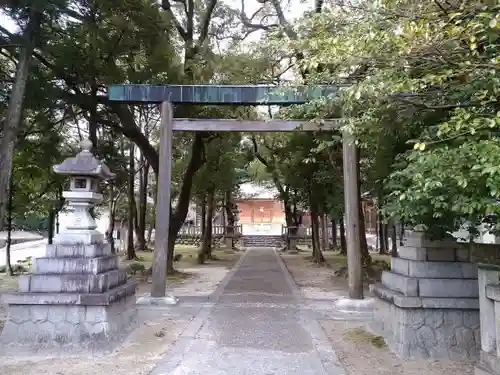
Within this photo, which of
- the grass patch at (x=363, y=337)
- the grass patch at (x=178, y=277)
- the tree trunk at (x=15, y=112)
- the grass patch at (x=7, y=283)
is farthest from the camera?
the grass patch at (x=178, y=277)

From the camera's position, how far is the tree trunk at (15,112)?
25.8 feet

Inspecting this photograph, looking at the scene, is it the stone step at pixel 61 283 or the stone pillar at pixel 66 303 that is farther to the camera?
the stone step at pixel 61 283

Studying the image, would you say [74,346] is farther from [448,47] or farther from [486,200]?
[448,47]

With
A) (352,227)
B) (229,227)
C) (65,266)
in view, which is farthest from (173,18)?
(229,227)

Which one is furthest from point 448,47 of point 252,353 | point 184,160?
point 184,160

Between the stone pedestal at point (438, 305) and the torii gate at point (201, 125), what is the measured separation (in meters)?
3.60

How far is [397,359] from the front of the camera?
5.71 meters

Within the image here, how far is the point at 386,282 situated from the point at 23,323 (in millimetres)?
5304

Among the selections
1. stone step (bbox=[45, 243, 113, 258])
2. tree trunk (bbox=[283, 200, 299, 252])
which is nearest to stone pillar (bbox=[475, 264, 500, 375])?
stone step (bbox=[45, 243, 113, 258])

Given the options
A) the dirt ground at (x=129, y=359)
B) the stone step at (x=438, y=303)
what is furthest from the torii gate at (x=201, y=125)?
the stone step at (x=438, y=303)

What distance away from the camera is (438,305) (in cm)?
562

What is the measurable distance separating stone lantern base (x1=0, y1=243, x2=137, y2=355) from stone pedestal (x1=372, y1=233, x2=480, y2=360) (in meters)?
4.05

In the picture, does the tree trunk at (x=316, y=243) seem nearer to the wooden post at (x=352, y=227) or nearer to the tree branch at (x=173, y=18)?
the tree branch at (x=173, y=18)

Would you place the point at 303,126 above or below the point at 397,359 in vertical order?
above
